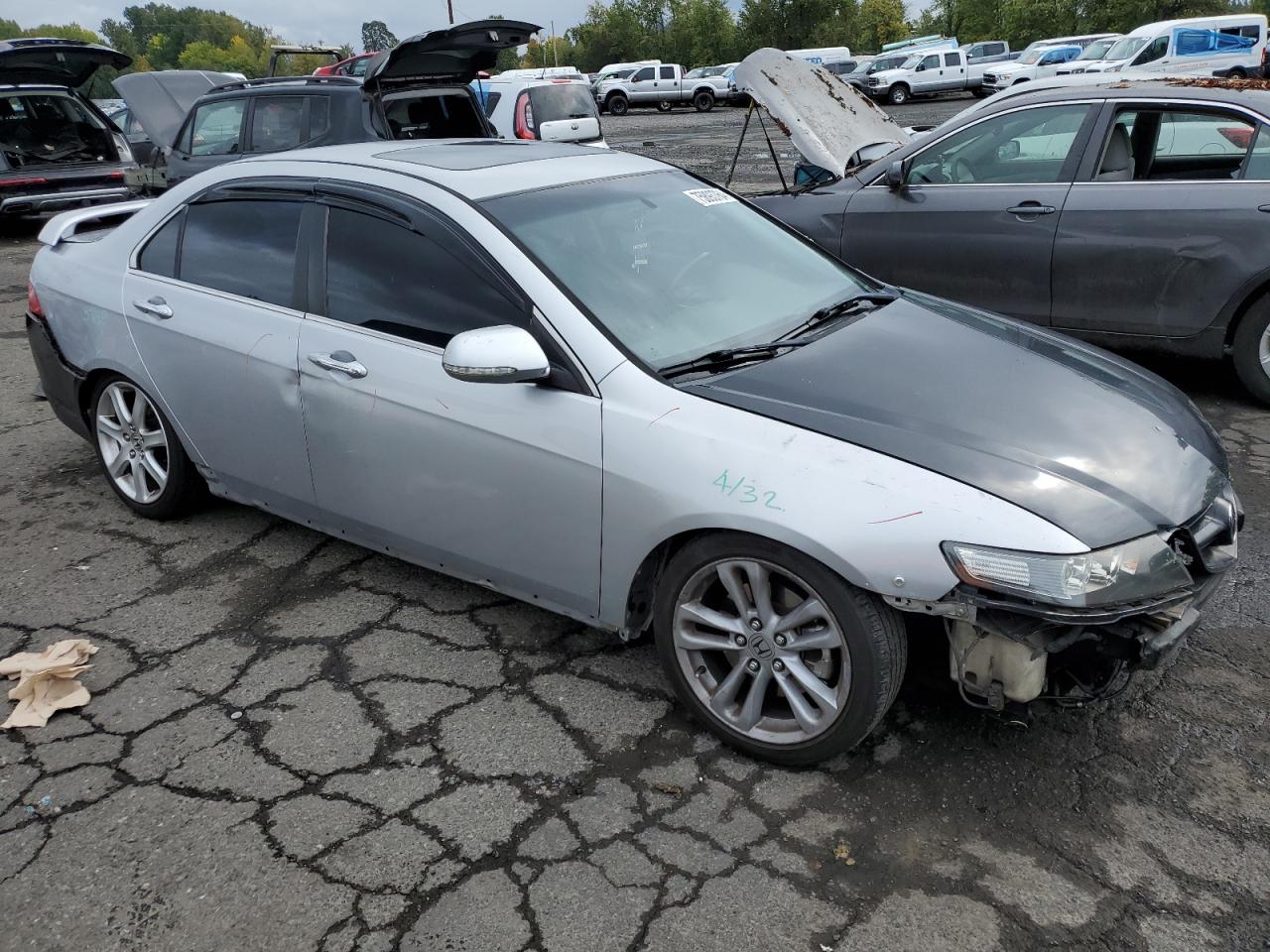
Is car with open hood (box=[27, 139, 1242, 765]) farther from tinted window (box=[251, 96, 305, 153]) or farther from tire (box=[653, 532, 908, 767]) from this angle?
tinted window (box=[251, 96, 305, 153])

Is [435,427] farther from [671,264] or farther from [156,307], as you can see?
[156,307]

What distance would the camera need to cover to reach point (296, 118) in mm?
9617

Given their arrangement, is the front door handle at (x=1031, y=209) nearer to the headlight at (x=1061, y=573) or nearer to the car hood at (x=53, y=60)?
the headlight at (x=1061, y=573)

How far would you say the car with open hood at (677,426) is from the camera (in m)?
2.61

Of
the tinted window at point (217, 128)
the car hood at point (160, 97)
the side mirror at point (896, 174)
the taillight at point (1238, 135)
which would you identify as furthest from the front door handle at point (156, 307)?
the car hood at point (160, 97)

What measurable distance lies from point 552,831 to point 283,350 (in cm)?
193

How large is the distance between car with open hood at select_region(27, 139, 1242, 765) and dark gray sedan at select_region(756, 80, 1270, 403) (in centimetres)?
210

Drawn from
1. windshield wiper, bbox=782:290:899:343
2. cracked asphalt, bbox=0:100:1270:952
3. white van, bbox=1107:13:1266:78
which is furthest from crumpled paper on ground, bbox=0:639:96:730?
white van, bbox=1107:13:1266:78

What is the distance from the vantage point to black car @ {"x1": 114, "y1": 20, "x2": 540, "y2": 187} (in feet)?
27.6

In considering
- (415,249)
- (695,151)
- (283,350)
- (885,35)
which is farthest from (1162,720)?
(885,35)

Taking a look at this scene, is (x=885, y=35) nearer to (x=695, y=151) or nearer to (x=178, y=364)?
(x=695, y=151)

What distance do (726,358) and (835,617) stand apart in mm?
875

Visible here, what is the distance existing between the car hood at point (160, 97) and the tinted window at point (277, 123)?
12.6ft

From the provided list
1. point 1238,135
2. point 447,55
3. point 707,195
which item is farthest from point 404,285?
point 447,55
